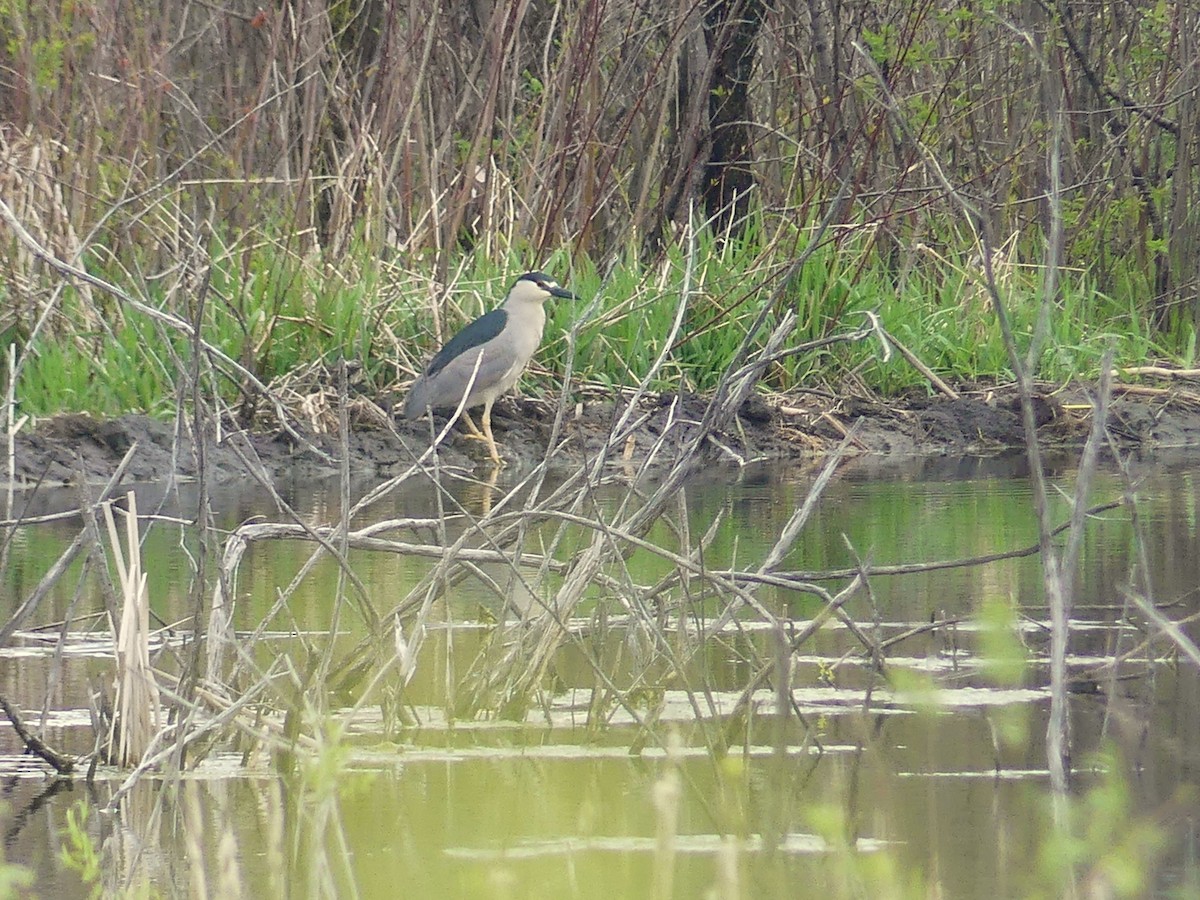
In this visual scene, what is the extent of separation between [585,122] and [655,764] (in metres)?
7.36

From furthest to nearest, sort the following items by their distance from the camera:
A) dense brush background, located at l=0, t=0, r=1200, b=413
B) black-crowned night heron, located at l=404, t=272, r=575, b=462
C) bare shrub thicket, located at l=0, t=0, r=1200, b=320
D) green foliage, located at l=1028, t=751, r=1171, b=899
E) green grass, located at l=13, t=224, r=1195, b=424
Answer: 1. bare shrub thicket, located at l=0, t=0, r=1200, b=320
2. dense brush background, located at l=0, t=0, r=1200, b=413
3. green grass, located at l=13, t=224, r=1195, b=424
4. black-crowned night heron, located at l=404, t=272, r=575, b=462
5. green foliage, located at l=1028, t=751, r=1171, b=899

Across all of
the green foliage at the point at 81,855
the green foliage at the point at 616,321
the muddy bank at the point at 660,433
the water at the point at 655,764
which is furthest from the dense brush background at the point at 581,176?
the green foliage at the point at 81,855

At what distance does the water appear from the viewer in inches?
122

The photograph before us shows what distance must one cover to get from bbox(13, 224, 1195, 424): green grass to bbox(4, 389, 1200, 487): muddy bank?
24cm

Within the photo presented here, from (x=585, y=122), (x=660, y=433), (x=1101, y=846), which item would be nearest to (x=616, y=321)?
(x=585, y=122)

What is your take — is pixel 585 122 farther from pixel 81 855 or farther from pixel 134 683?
pixel 81 855

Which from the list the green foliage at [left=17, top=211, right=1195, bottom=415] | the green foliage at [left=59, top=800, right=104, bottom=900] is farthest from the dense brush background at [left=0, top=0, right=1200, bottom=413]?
the green foliage at [left=59, top=800, right=104, bottom=900]

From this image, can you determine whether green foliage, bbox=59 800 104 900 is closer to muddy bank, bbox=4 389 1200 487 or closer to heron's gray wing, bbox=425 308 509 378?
muddy bank, bbox=4 389 1200 487

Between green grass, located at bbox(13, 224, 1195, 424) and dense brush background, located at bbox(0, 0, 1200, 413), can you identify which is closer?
green grass, located at bbox(13, 224, 1195, 424)

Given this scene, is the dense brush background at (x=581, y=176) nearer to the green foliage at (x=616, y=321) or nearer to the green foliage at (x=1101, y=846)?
the green foliage at (x=616, y=321)

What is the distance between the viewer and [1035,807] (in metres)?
3.48

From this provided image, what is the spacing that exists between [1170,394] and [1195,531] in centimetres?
421

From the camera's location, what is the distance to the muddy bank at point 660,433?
8.97 metres

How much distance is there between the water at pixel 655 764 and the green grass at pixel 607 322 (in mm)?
3650
